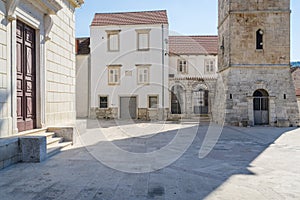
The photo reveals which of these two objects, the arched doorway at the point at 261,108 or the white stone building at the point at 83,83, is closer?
Answer: the arched doorway at the point at 261,108

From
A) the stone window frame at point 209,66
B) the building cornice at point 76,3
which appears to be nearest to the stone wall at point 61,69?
the building cornice at point 76,3

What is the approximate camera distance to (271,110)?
42.1 ft

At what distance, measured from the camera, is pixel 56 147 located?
5.75 meters

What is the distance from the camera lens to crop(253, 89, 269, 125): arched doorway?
43.0ft

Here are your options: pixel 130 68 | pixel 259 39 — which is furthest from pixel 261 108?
pixel 130 68

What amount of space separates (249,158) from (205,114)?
1284 centimetres

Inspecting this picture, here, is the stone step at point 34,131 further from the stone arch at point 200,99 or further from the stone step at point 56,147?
the stone arch at point 200,99

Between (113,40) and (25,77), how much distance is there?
12.5m

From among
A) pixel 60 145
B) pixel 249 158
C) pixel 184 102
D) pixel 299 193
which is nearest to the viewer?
→ pixel 299 193

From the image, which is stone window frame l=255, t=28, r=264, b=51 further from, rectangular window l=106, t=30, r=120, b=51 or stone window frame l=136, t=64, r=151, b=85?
rectangular window l=106, t=30, r=120, b=51

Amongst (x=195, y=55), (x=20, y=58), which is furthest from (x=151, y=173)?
(x=195, y=55)

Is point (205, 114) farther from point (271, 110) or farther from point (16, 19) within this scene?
point (16, 19)

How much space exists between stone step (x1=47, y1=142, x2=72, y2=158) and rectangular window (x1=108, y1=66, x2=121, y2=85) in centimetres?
1151

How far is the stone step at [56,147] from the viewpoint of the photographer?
539 cm
